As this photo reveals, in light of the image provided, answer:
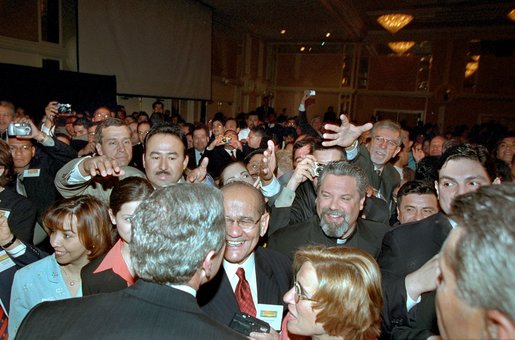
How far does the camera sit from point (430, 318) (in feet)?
5.21

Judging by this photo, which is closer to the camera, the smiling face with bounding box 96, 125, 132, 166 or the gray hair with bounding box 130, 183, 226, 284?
the gray hair with bounding box 130, 183, 226, 284

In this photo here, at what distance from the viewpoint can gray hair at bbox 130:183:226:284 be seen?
1.11 m

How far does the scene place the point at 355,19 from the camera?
13.1 meters

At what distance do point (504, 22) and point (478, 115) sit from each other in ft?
13.9

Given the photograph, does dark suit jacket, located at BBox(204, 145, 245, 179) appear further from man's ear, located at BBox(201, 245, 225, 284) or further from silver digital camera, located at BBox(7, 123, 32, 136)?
man's ear, located at BBox(201, 245, 225, 284)

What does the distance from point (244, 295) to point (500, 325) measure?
1291 millimetres

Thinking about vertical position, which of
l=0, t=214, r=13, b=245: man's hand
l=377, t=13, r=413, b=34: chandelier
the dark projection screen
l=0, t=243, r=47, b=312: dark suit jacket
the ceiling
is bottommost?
l=0, t=243, r=47, b=312: dark suit jacket

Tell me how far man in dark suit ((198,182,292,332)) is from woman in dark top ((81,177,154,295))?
0.42m

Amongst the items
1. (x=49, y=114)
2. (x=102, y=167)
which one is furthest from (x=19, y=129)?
(x=102, y=167)

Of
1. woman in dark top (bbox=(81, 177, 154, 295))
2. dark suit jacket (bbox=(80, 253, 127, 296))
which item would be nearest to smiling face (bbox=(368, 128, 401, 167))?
woman in dark top (bbox=(81, 177, 154, 295))

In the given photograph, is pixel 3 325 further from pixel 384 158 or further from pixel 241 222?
pixel 384 158

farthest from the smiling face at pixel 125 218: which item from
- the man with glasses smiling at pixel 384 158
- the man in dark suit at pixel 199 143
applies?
the man in dark suit at pixel 199 143

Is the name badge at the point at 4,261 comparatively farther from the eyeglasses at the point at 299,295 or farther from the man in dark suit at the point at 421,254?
the man in dark suit at the point at 421,254

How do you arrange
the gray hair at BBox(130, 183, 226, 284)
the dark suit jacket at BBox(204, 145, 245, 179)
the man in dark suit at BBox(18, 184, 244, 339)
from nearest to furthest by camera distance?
the man in dark suit at BBox(18, 184, 244, 339) → the gray hair at BBox(130, 183, 226, 284) → the dark suit jacket at BBox(204, 145, 245, 179)
